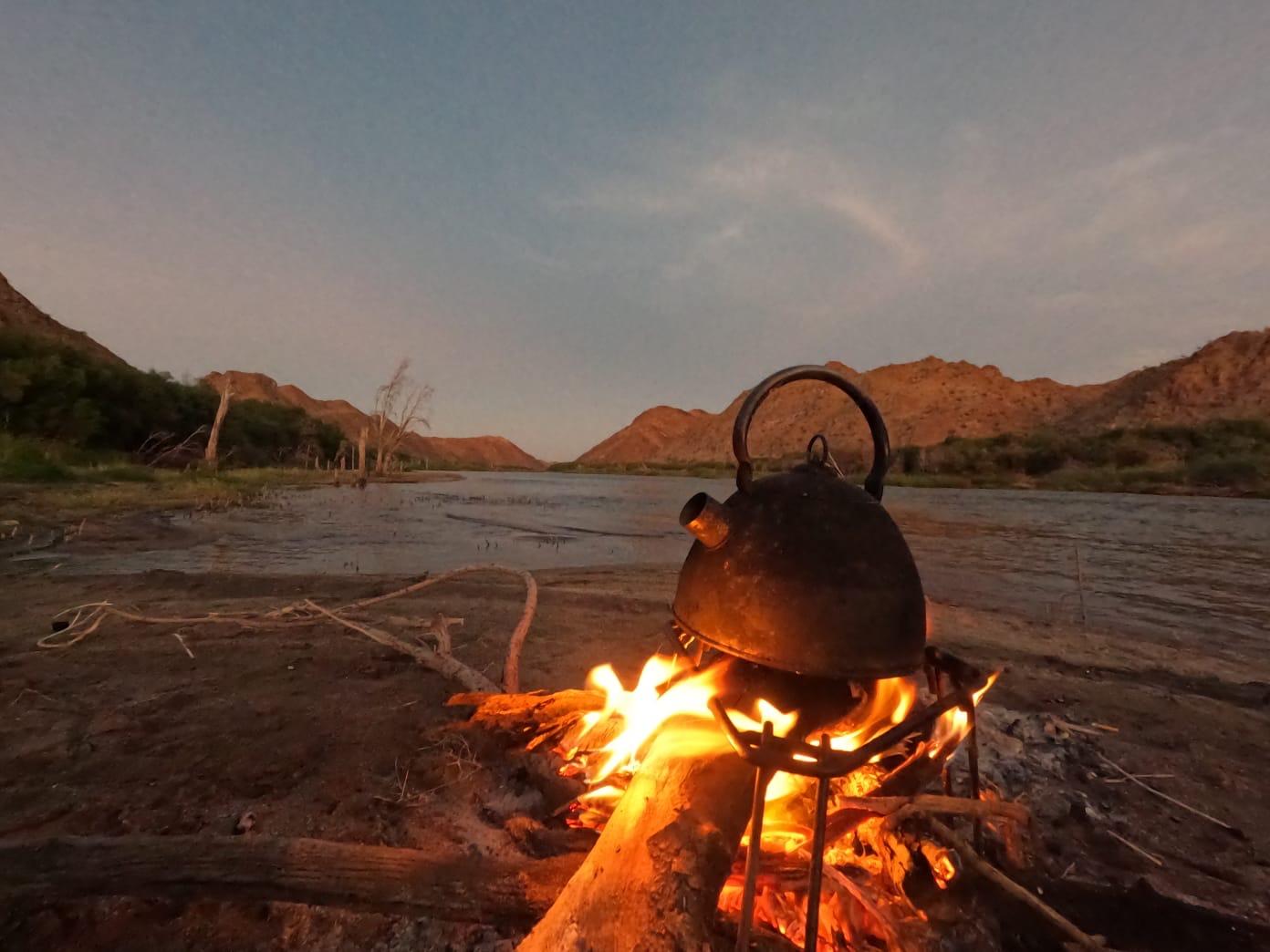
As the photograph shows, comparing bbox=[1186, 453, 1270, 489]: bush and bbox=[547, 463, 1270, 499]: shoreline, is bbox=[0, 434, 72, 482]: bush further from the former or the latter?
bbox=[1186, 453, 1270, 489]: bush

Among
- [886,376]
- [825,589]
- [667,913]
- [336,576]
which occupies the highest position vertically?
[886,376]

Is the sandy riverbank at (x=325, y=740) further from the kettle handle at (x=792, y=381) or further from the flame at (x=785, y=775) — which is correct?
the kettle handle at (x=792, y=381)

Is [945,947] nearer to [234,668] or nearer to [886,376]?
[234,668]

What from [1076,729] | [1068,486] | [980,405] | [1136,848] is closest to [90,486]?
[1076,729]

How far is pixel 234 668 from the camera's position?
3965mm

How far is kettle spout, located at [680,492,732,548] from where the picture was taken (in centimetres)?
188

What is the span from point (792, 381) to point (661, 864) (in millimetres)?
1494

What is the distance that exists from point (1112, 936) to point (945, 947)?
2.32ft

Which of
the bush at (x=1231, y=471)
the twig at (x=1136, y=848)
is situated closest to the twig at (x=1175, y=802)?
the twig at (x=1136, y=848)

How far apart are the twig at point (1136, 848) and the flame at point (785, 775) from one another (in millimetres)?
1090

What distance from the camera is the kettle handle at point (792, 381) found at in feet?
6.47

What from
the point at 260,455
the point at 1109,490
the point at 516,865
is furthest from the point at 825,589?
the point at 260,455

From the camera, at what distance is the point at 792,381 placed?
1.96m

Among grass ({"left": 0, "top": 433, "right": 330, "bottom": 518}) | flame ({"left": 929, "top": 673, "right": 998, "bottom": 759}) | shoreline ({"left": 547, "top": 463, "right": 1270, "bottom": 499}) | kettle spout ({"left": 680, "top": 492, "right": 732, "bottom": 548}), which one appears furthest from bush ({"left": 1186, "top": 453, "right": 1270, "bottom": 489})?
grass ({"left": 0, "top": 433, "right": 330, "bottom": 518})
